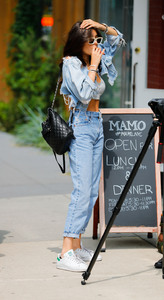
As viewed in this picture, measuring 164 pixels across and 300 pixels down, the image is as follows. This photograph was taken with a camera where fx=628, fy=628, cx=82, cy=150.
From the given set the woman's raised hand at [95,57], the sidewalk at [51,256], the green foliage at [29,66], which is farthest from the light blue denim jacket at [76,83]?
the green foliage at [29,66]

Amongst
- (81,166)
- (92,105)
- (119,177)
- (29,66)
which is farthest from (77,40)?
(29,66)

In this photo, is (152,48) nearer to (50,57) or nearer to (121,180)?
(121,180)

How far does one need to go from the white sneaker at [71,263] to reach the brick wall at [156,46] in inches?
138

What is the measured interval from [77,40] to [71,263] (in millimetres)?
1685

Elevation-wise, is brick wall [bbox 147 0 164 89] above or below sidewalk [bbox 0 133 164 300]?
above

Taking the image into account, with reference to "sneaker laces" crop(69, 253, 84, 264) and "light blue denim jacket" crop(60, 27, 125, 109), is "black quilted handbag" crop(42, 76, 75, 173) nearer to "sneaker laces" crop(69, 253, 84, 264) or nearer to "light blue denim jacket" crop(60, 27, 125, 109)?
"light blue denim jacket" crop(60, 27, 125, 109)

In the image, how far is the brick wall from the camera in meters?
7.77

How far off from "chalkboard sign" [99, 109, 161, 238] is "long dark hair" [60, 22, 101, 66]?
2.61 ft

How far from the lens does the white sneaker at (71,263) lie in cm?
474

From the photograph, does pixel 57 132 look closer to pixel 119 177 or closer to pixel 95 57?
pixel 95 57

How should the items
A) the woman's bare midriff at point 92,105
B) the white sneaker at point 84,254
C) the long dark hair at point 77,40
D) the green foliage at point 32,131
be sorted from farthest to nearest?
1. the green foliage at point 32,131
2. the white sneaker at point 84,254
3. the woman's bare midriff at point 92,105
4. the long dark hair at point 77,40

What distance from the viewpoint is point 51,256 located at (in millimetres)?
5113

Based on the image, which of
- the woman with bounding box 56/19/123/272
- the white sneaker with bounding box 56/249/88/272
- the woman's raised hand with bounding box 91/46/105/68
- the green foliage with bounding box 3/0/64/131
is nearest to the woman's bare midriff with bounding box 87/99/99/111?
the woman with bounding box 56/19/123/272

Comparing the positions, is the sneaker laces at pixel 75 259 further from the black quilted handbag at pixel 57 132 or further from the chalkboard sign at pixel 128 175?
the black quilted handbag at pixel 57 132
